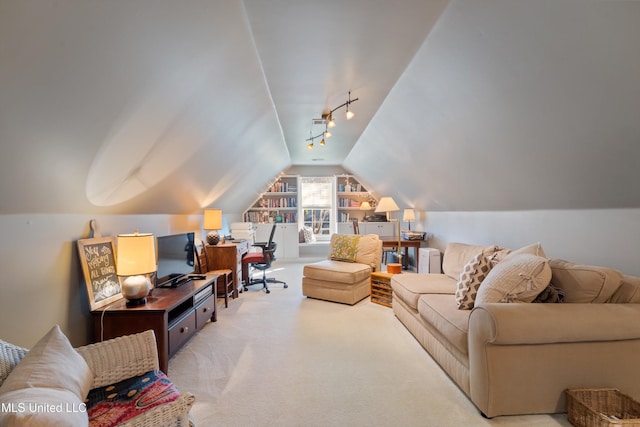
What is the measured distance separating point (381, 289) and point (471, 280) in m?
1.65

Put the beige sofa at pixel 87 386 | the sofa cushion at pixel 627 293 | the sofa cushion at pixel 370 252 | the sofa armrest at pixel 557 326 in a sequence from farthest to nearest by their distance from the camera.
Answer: the sofa cushion at pixel 370 252
the sofa cushion at pixel 627 293
the sofa armrest at pixel 557 326
the beige sofa at pixel 87 386

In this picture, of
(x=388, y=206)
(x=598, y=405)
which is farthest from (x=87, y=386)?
(x=388, y=206)

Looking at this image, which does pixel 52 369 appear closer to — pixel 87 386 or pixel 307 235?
pixel 87 386

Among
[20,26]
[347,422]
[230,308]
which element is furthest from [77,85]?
[230,308]

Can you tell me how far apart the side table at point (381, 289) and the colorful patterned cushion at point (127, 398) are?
2834 mm

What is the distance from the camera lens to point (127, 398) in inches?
50.1

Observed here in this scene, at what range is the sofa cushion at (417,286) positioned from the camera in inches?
110

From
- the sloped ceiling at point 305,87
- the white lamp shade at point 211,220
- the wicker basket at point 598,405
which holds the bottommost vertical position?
the wicker basket at point 598,405

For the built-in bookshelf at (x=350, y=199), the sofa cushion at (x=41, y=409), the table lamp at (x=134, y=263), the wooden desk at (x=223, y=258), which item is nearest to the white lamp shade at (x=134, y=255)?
the table lamp at (x=134, y=263)

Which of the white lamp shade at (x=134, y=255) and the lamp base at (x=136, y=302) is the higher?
the white lamp shade at (x=134, y=255)

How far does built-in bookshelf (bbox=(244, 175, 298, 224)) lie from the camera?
770 cm

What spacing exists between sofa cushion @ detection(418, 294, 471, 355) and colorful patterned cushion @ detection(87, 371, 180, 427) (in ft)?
5.45

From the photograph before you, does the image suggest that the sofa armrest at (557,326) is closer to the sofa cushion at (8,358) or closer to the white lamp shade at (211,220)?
the sofa cushion at (8,358)

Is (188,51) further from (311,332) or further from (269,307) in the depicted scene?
(269,307)
